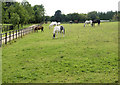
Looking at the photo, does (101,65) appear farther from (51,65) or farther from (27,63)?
(27,63)

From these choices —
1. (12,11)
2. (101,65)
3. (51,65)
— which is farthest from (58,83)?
(12,11)

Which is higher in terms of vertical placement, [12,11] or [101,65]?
[12,11]

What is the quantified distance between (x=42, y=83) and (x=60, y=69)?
6.51 feet

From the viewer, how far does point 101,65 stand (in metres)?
10.1

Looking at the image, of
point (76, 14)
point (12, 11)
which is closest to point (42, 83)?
point (12, 11)

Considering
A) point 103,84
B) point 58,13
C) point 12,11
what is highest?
point 58,13

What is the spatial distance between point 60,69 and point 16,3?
43.8 metres

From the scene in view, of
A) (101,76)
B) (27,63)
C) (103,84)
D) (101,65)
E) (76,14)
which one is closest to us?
(103,84)

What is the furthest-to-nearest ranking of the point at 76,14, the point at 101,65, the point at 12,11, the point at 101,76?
1. the point at 76,14
2. the point at 12,11
3. the point at 101,65
4. the point at 101,76

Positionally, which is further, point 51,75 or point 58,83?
point 51,75

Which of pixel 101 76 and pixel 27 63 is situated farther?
pixel 27 63

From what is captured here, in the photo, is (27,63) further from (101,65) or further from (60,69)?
(101,65)

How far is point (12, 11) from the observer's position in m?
47.8

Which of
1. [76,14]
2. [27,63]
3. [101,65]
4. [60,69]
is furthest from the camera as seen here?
[76,14]
